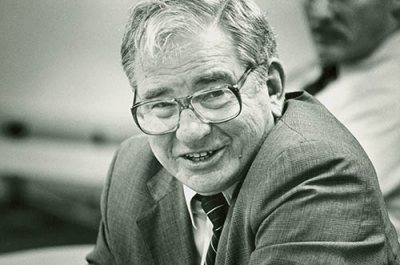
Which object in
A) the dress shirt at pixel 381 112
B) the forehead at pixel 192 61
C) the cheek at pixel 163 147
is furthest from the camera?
the dress shirt at pixel 381 112

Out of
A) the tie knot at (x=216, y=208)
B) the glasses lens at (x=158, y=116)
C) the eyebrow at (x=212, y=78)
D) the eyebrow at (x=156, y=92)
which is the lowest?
the tie knot at (x=216, y=208)

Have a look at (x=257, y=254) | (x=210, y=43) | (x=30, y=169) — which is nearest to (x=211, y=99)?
(x=210, y=43)

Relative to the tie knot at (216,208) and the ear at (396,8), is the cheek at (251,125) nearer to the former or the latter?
the tie knot at (216,208)

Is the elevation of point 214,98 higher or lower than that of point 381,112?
higher

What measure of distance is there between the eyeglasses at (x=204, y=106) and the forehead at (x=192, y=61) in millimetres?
31

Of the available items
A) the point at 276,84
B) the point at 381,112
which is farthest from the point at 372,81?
the point at 276,84

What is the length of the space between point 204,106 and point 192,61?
0.11 meters

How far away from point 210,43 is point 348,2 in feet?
3.73

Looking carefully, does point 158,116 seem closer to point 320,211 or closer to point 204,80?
point 204,80

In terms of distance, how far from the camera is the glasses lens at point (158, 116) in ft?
4.59

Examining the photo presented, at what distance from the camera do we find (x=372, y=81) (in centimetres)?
231

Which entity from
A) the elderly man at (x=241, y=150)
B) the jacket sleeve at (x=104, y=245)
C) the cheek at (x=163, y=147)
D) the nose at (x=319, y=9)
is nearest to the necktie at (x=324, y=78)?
the nose at (x=319, y=9)

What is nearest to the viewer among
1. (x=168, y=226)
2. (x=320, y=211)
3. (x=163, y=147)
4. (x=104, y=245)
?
(x=320, y=211)

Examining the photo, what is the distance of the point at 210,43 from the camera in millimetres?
1371
